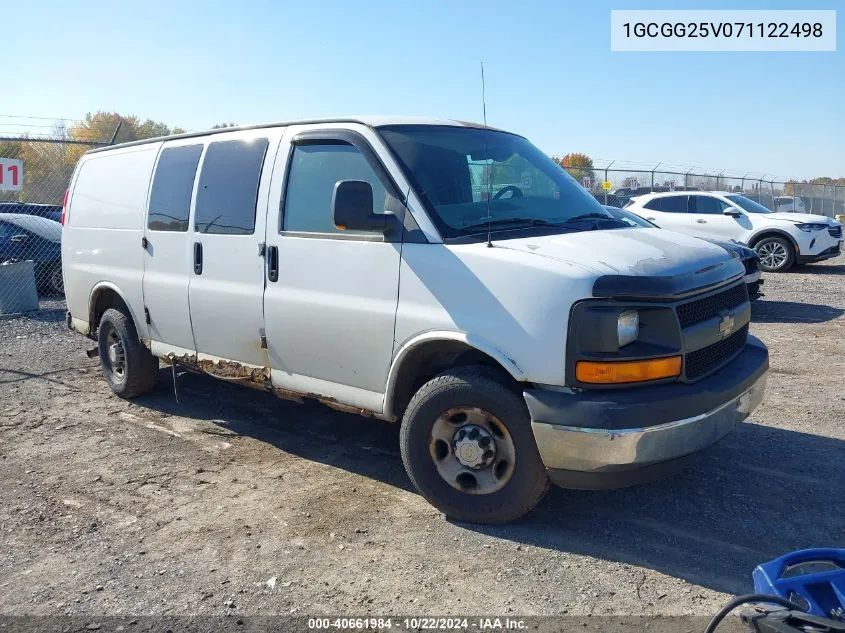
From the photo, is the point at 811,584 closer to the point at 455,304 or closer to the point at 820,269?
the point at 455,304

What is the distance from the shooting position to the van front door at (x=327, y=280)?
163 inches

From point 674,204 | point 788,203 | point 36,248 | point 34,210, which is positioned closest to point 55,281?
point 36,248

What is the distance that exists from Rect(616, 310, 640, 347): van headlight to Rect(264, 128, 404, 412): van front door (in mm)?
1230

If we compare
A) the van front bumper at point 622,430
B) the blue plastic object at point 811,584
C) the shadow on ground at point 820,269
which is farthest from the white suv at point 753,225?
the blue plastic object at point 811,584

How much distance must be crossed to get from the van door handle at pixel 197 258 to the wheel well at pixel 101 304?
4.28 feet

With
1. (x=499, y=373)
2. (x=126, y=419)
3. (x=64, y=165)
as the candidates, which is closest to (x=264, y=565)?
(x=499, y=373)

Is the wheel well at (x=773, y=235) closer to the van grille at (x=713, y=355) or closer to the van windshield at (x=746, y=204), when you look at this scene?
→ the van windshield at (x=746, y=204)

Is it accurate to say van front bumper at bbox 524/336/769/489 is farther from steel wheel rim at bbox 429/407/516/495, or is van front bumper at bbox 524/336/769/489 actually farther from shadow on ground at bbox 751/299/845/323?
shadow on ground at bbox 751/299/845/323

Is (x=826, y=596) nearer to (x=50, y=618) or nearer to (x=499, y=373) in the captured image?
(x=499, y=373)

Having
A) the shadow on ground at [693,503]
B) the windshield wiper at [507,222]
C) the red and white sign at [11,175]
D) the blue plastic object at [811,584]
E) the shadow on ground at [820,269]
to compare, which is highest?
the red and white sign at [11,175]

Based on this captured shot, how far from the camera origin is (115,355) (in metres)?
6.39

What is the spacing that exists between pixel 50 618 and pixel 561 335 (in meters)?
2.55

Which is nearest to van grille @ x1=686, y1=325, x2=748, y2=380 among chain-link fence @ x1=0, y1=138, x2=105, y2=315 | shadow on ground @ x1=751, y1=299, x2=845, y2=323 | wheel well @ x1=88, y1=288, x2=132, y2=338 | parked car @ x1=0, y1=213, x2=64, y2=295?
wheel well @ x1=88, y1=288, x2=132, y2=338

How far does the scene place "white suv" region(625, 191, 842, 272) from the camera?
14742 mm
